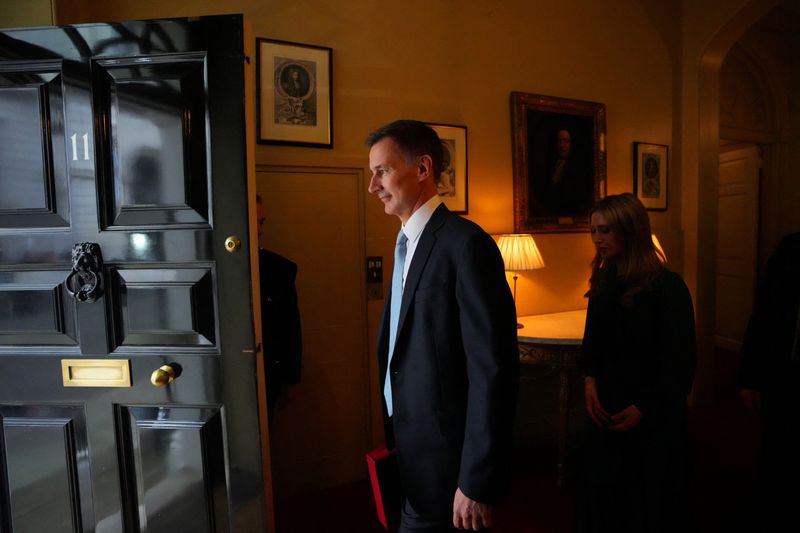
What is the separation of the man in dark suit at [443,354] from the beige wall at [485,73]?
147 centimetres

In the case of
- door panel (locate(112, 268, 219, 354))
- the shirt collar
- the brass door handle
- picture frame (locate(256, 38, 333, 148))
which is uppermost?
picture frame (locate(256, 38, 333, 148))

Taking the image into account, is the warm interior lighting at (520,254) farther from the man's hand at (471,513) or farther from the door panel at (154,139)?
the door panel at (154,139)

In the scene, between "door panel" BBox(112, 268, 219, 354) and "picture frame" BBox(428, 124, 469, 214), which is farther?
"picture frame" BBox(428, 124, 469, 214)

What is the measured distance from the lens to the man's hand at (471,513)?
1140 millimetres

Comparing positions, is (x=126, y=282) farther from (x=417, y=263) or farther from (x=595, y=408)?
(x=595, y=408)

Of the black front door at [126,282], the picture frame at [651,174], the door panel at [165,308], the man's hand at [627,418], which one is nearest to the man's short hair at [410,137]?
the black front door at [126,282]

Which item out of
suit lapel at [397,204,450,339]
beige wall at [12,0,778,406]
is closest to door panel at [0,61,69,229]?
beige wall at [12,0,778,406]

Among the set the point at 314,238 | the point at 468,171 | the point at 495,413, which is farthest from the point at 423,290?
the point at 468,171

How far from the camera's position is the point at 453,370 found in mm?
1225

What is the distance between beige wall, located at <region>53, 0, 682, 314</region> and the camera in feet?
8.59

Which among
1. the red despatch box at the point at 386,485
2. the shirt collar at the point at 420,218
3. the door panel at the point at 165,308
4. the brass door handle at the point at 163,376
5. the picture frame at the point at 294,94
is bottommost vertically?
the red despatch box at the point at 386,485

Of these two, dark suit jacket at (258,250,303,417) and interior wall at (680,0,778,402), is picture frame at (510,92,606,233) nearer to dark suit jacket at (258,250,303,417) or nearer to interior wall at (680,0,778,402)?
interior wall at (680,0,778,402)

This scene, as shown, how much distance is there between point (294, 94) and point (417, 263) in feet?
5.89

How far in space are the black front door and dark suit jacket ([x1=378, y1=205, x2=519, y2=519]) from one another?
1.99ft
